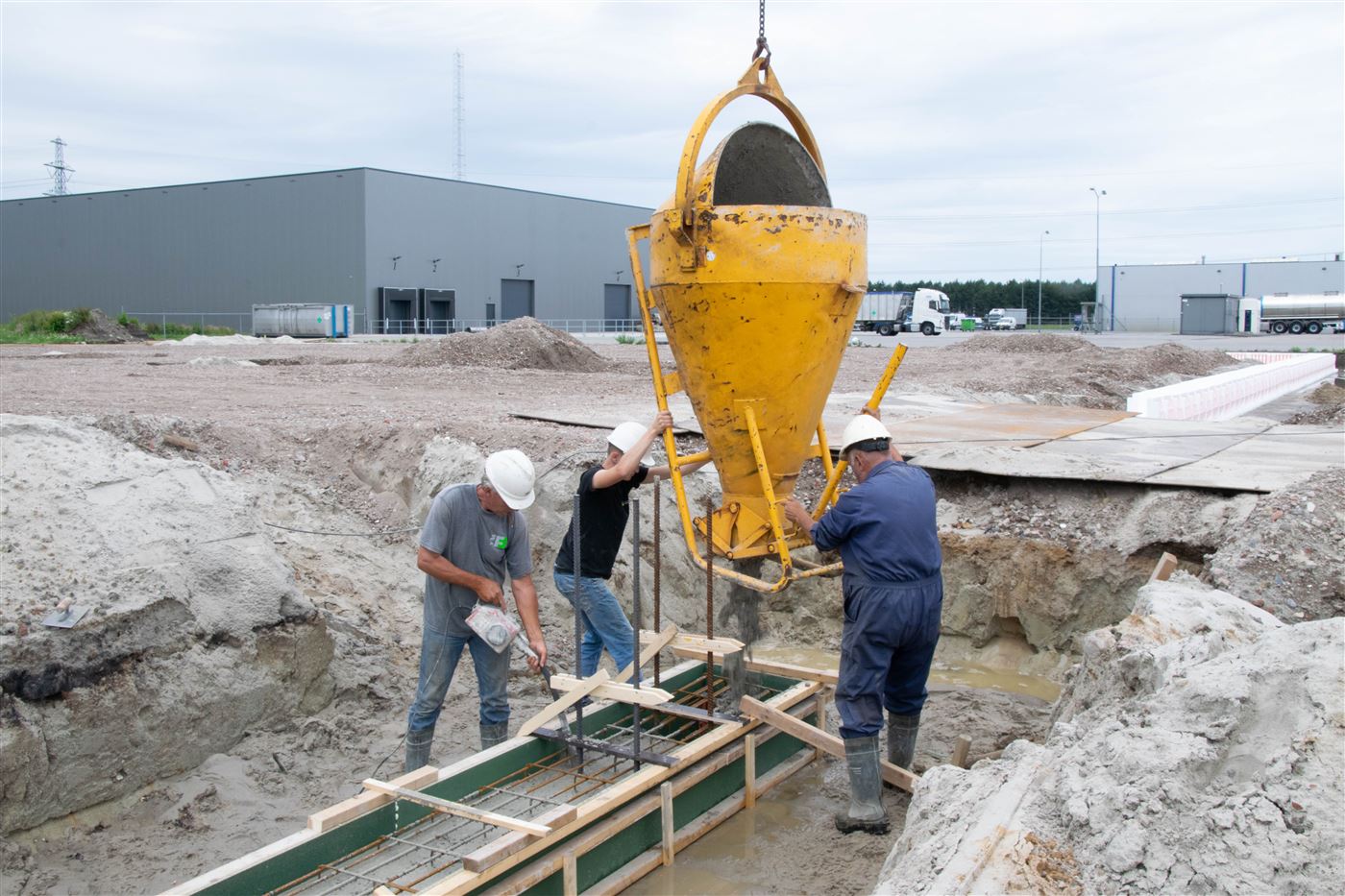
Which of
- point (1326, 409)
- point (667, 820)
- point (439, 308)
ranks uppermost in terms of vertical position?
point (439, 308)

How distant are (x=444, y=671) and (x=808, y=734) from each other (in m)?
1.70

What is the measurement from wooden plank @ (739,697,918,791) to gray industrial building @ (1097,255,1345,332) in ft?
178

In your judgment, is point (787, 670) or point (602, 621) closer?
point (602, 621)

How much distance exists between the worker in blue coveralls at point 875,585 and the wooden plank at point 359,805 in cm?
173

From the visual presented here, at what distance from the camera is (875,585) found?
4480 mm

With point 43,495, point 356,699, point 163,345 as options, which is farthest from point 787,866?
point 163,345

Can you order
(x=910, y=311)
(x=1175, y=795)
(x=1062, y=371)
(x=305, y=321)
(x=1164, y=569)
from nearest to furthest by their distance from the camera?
(x=1175, y=795)
(x=1164, y=569)
(x=1062, y=371)
(x=305, y=321)
(x=910, y=311)

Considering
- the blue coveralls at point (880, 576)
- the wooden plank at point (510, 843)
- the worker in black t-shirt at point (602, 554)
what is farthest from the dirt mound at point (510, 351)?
the wooden plank at point (510, 843)

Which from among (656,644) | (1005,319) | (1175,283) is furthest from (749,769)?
(1175,283)

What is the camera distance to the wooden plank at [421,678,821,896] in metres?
3.57

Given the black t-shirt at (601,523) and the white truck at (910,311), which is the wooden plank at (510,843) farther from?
the white truck at (910,311)

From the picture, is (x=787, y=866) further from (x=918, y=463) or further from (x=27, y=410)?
(x=27, y=410)

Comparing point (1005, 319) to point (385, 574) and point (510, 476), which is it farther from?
point (510, 476)

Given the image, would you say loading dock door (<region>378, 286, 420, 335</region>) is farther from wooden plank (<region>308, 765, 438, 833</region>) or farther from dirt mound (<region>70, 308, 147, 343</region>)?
wooden plank (<region>308, 765, 438, 833</region>)
